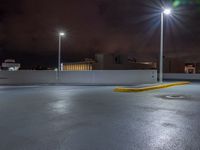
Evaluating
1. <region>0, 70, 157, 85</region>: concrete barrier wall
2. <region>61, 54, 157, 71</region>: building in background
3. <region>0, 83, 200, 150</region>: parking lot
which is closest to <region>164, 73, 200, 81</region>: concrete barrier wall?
<region>61, 54, 157, 71</region>: building in background

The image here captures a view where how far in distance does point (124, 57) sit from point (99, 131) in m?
41.9

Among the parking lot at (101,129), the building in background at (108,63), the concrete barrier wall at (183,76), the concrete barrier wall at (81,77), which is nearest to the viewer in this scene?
the parking lot at (101,129)

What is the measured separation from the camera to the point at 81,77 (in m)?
23.9

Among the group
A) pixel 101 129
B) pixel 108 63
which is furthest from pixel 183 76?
pixel 101 129

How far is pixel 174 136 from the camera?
4598 millimetres

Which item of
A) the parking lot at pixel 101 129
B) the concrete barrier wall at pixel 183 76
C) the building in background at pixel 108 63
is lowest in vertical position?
the parking lot at pixel 101 129

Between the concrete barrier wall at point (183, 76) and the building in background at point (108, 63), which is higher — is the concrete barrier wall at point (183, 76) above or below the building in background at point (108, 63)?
below

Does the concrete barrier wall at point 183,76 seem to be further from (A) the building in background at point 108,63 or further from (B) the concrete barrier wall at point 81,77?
(B) the concrete barrier wall at point 81,77

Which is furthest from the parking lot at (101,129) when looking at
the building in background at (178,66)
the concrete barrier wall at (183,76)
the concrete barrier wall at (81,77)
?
the building in background at (178,66)

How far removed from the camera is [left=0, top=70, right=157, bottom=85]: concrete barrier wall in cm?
2348

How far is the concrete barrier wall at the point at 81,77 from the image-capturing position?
77.0 feet

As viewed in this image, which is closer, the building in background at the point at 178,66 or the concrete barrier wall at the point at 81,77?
the concrete barrier wall at the point at 81,77

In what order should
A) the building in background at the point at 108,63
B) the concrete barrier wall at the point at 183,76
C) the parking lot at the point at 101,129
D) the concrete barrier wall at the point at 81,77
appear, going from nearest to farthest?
the parking lot at the point at 101,129
the concrete barrier wall at the point at 81,77
the concrete barrier wall at the point at 183,76
the building in background at the point at 108,63

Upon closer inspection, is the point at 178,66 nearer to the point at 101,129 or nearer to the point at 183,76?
the point at 183,76
